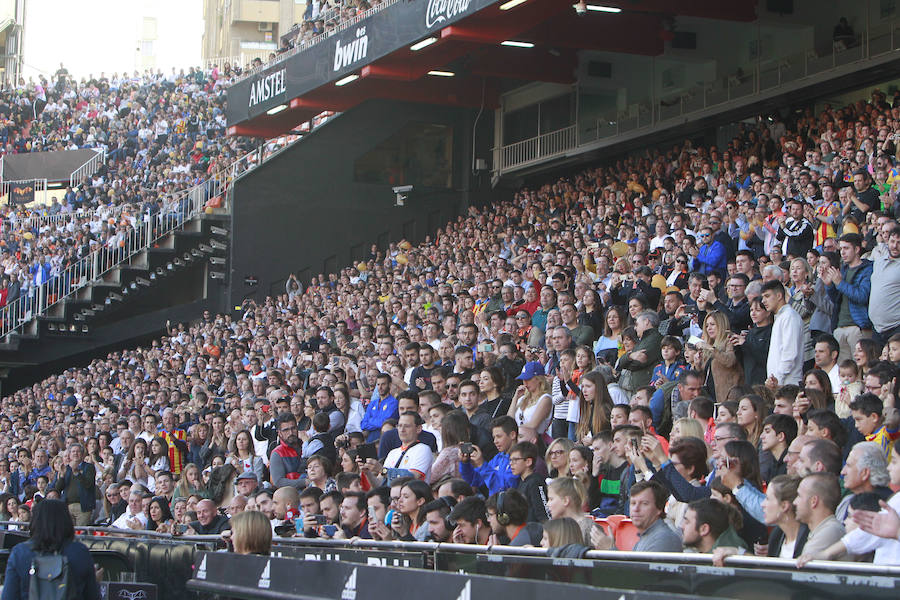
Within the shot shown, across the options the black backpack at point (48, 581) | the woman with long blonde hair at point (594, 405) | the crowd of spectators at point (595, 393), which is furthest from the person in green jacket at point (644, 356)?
the black backpack at point (48, 581)

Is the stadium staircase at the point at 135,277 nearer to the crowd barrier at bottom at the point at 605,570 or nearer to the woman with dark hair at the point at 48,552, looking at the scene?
the crowd barrier at bottom at the point at 605,570

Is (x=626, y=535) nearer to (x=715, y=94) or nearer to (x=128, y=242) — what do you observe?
(x=715, y=94)

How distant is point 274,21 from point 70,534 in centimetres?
6311

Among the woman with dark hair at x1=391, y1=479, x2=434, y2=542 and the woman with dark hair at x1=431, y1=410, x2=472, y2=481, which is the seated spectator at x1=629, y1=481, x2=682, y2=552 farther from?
the woman with dark hair at x1=431, y1=410, x2=472, y2=481

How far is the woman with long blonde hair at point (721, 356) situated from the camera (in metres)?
9.55

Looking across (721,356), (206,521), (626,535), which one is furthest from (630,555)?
(206,521)

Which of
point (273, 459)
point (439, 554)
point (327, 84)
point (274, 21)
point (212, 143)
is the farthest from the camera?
point (274, 21)

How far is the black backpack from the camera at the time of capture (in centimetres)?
634

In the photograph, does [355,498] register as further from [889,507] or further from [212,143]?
[212,143]

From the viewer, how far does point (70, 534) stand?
651 centimetres

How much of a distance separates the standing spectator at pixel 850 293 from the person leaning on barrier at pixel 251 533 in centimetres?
518

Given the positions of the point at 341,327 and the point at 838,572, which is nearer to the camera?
the point at 838,572

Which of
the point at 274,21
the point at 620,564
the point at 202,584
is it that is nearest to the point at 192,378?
the point at 202,584

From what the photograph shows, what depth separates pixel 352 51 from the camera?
900 inches
